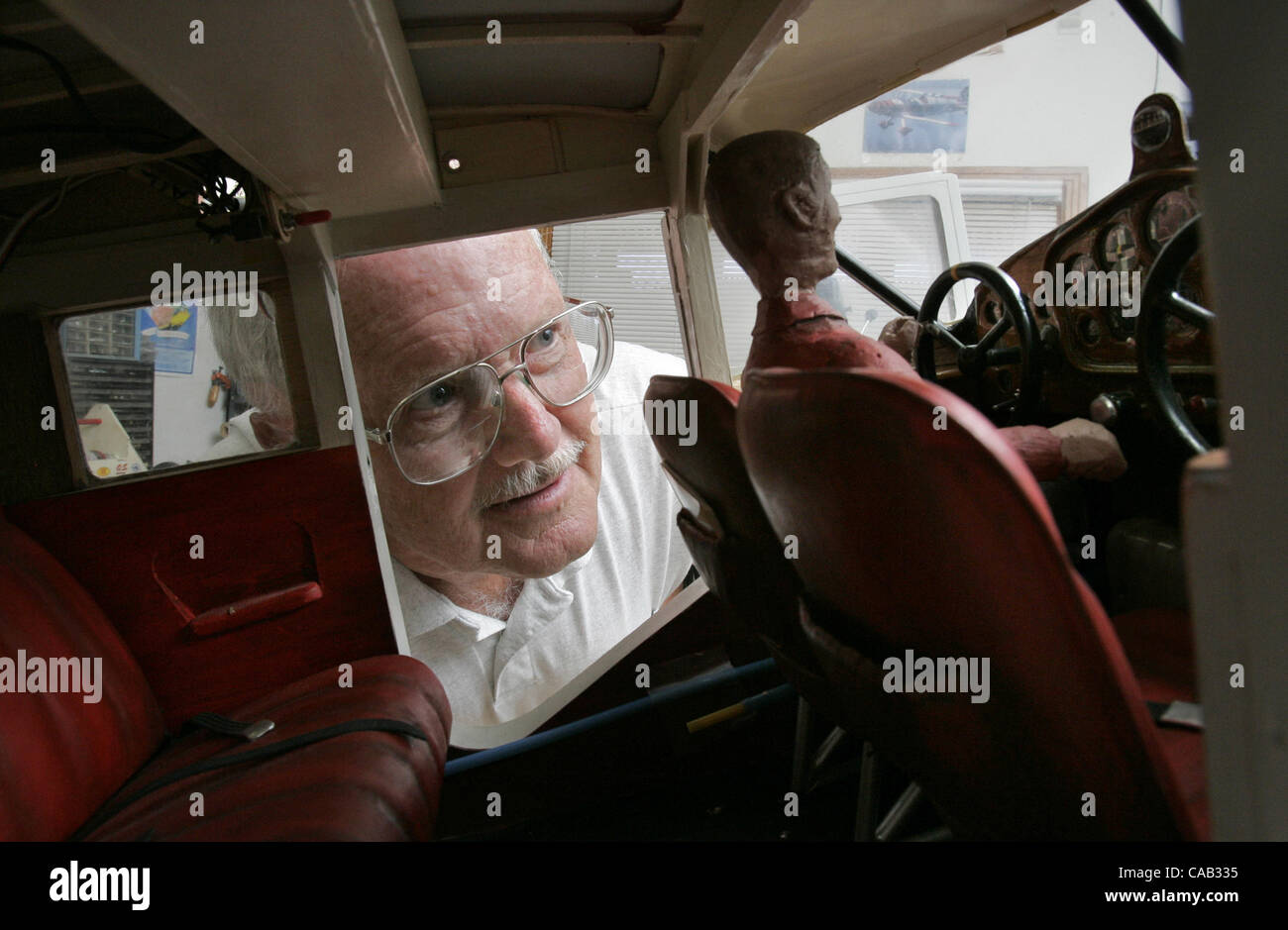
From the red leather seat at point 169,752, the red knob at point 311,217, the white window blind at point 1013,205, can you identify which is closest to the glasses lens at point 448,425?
the red knob at point 311,217

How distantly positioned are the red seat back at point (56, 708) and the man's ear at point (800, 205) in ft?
4.91

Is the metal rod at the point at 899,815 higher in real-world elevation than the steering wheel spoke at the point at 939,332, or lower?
lower

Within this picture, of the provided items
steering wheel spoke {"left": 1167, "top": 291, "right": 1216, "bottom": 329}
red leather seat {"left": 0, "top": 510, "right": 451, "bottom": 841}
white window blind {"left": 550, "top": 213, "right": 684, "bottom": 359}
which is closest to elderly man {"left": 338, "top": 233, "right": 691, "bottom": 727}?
white window blind {"left": 550, "top": 213, "right": 684, "bottom": 359}

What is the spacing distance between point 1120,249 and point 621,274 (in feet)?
5.35

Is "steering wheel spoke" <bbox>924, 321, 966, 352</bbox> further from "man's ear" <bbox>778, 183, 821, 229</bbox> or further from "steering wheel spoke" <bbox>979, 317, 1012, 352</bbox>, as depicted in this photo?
"man's ear" <bbox>778, 183, 821, 229</bbox>

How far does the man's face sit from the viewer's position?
2.35m

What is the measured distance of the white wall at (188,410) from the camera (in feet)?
5.96

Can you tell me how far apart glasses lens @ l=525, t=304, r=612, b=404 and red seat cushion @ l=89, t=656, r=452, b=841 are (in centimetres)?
117

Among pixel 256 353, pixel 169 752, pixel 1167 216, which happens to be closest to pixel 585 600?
pixel 256 353

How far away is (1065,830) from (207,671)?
1.70 meters

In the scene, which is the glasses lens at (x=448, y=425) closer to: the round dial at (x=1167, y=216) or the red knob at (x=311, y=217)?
the red knob at (x=311, y=217)

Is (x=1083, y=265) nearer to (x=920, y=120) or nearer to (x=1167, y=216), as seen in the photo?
(x=1167, y=216)

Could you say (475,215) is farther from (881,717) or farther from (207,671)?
(881,717)
